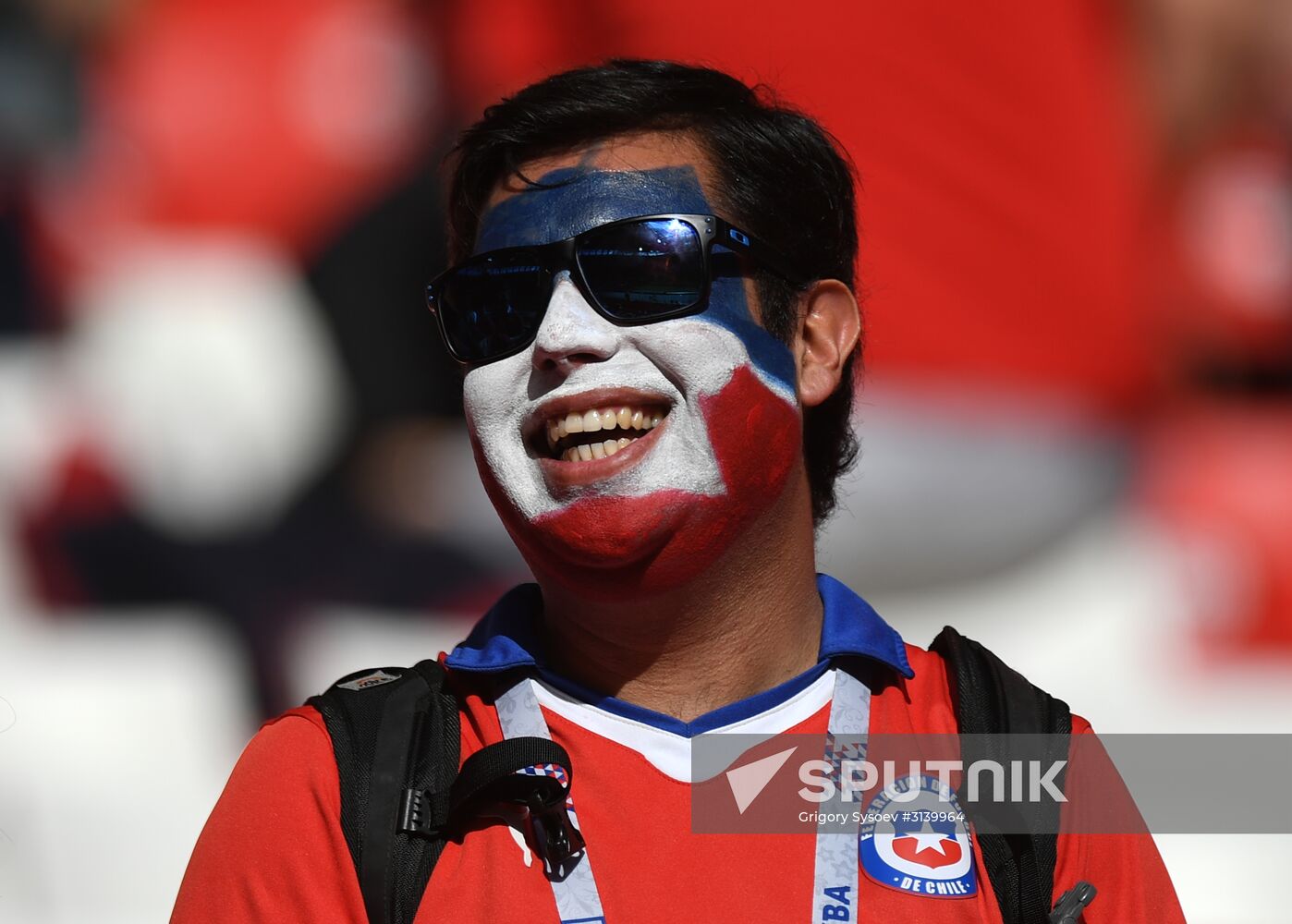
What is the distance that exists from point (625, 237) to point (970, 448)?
3024 mm

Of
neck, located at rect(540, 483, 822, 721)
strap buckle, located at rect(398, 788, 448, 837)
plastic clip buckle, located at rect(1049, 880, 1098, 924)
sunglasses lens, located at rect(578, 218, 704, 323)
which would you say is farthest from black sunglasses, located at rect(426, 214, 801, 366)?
plastic clip buckle, located at rect(1049, 880, 1098, 924)

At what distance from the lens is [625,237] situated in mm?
1719

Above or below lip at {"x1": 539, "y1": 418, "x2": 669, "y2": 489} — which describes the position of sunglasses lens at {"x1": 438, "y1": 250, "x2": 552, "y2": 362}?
above

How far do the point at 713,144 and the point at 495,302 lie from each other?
0.35 m

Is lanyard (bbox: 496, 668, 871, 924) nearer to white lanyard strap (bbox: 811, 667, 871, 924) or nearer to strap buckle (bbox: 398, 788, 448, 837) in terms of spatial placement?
white lanyard strap (bbox: 811, 667, 871, 924)

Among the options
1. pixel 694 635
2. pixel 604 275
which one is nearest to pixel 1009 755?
pixel 694 635

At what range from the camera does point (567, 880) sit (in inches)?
60.4

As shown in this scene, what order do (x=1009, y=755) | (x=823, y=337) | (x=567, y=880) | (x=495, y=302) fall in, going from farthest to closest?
(x=823, y=337) → (x=495, y=302) → (x=1009, y=755) → (x=567, y=880)

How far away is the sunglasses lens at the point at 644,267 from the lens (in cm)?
171

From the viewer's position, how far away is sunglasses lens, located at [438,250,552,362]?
1738 mm

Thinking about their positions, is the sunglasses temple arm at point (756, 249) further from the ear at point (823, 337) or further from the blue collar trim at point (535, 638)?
the blue collar trim at point (535, 638)

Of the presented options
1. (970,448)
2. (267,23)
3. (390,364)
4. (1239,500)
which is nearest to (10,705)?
(390,364)

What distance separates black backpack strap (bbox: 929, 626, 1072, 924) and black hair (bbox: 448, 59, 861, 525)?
494 mm

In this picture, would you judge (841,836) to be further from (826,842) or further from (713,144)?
(713,144)
